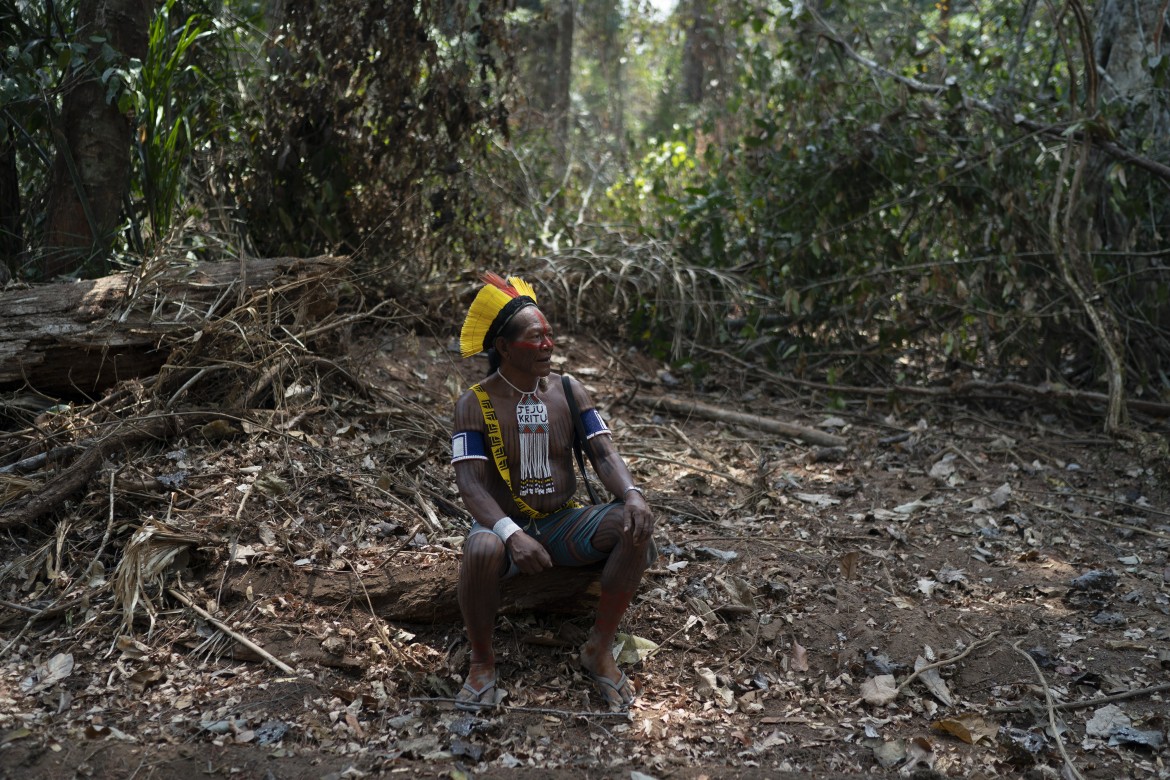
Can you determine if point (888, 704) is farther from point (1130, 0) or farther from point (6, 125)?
point (1130, 0)

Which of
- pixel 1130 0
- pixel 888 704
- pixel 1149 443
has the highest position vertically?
pixel 1130 0

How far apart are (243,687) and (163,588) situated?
557mm

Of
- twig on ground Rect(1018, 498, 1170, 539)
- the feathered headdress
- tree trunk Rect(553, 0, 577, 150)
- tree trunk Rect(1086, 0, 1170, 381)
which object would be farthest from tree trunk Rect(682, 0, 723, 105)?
the feathered headdress

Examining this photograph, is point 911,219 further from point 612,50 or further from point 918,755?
point 612,50

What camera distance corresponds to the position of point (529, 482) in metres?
3.21

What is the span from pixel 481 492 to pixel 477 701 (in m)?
0.65

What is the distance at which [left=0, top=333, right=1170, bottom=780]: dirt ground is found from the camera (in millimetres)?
2912

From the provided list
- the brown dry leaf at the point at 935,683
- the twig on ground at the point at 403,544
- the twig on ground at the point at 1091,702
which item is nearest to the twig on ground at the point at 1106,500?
the twig on ground at the point at 1091,702

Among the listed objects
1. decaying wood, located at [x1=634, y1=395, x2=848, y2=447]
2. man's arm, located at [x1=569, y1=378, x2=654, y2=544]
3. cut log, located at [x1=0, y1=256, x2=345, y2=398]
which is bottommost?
decaying wood, located at [x1=634, y1=395, x2=848, y2=447]

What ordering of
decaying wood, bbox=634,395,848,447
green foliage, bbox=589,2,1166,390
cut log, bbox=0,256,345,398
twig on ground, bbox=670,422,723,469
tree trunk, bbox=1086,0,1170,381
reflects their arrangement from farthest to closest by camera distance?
green foliage, bbox=589,2,1166,390 < tree trunk, bbox=1086,0,1170,381 < decaying wood, bbox=634,395,848,447 < twig on ground, bbox=670,422,723,469 < cut log, bbox=0,256,345,398

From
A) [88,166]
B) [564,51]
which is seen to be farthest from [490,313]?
[564,51]

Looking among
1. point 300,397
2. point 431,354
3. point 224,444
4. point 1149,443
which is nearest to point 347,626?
point 224,444

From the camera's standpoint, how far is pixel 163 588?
3.41 m

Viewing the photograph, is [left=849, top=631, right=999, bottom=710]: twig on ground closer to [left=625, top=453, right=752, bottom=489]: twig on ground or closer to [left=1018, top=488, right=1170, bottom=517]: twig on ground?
[left=625, top=453, right=752, bottom=489]: twig on ground
